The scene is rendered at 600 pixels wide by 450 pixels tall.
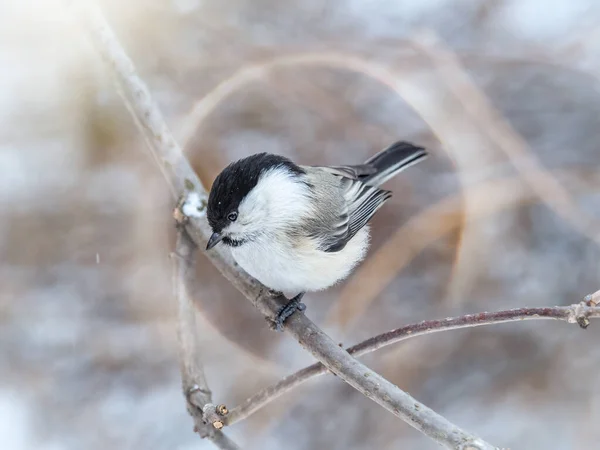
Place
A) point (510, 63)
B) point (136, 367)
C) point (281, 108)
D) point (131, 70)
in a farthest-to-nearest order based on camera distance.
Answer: point (510, 63) → point (281, 108) → point (136, 367) → point (131, 70)

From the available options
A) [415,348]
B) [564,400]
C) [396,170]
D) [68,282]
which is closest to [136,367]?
[68,282]

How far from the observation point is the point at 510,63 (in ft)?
9.17

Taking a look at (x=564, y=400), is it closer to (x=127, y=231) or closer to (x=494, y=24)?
(x=494, y=24)

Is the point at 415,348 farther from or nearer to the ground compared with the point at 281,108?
nearer to the ground

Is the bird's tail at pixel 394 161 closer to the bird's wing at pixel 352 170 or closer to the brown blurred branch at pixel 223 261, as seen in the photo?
the bird's wing at pixel 352 170

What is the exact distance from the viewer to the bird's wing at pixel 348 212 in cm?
156

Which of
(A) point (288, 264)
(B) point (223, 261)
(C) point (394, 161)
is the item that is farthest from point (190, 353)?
(C) point (394, 161)

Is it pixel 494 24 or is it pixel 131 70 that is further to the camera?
pixel 494 24

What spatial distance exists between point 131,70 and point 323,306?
1.22 metres

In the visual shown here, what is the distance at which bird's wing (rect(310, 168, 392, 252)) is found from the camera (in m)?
1.56

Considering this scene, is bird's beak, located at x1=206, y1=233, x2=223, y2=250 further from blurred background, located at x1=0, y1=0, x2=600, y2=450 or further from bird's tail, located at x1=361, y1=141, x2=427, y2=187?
blurred background, located at x1=0, y1=0, x2=600, y2=450

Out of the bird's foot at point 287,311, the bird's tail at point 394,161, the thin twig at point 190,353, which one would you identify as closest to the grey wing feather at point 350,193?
the bird's tail at point 394,161

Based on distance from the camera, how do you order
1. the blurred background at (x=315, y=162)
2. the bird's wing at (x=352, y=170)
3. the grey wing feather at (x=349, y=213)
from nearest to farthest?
the grey wing feather at (x=349, y=213) < the bird's wing at (x=352, y=170) < the blurred background at (x=315, y=162)

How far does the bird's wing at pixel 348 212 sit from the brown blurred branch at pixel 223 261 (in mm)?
216
